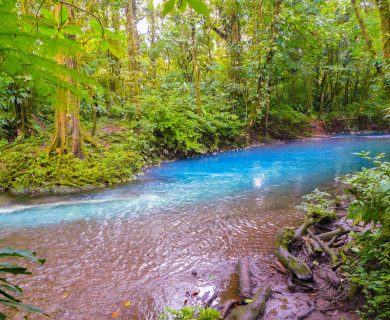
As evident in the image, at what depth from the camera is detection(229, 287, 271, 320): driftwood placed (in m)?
3.11

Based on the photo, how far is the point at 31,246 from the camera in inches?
208

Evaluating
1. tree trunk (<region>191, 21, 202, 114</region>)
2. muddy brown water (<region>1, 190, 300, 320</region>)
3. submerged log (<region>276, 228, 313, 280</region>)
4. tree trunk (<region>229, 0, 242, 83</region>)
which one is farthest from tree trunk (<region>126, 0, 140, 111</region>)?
submerged log (<region>276, 228, 313, 280</region>)

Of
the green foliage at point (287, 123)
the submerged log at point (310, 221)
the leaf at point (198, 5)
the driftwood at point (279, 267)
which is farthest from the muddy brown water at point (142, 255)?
the green foliage at point (287, 123)

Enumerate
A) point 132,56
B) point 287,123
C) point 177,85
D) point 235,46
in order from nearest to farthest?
point 132,56 < point 235,46 < point 177,85 < point 287,123

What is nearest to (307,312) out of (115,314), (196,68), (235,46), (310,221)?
(115,314)

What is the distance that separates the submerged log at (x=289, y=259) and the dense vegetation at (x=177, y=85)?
343cm

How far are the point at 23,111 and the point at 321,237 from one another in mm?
12200

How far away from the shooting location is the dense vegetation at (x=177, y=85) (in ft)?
18.8

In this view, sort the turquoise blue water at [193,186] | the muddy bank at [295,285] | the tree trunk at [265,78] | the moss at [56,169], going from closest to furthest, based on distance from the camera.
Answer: the muddy bank at [295,285]
the turquoise blue water at [193,186]
the moss at [56,169]
the tree trunk at [265,78]

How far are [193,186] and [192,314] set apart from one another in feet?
20.6

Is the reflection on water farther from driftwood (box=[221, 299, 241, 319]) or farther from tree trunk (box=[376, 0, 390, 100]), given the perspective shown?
tree trunk (box=[376, 0, 390, 100])

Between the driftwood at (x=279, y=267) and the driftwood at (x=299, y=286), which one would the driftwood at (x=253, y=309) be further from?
the driftwood at (x=279, y=267)

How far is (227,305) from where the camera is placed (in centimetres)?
340

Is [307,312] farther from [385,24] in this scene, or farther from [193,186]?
[193,186]
